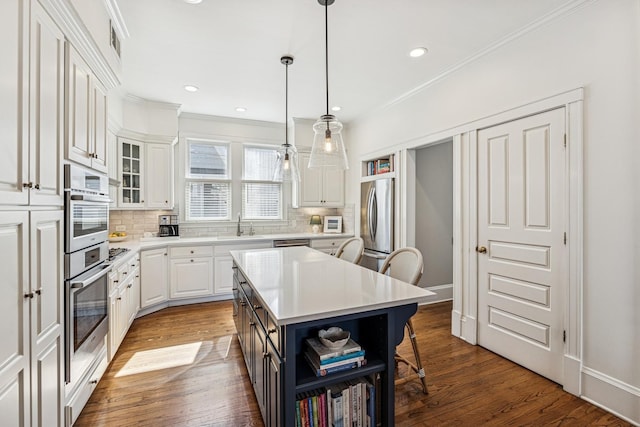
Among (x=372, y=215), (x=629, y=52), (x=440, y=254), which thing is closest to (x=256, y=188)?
(x=372, y=215)

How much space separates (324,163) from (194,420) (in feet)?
6.16

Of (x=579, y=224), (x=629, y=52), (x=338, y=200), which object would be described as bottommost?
(x=579, y=224)

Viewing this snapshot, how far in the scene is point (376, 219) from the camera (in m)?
4.34

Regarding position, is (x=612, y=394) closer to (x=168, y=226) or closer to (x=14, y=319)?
(x=14, y=319)

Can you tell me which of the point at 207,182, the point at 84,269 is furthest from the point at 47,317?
the point at 207,182

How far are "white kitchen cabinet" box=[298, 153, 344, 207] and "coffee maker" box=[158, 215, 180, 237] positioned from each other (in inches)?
76.6

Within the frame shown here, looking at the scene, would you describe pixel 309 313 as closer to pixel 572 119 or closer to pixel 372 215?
pixel 572 119

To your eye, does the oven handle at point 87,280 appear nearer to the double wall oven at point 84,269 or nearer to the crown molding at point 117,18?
the double wall oven at point 84,269

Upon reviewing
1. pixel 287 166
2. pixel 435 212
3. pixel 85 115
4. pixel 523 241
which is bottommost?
pixel 523 241

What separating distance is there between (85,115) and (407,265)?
2.44 meters

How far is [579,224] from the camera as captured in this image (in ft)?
6.83

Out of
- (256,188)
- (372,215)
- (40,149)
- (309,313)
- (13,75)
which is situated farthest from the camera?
(256,188)

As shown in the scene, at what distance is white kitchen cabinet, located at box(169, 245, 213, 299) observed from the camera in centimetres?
395

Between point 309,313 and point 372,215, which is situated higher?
point 372,215
